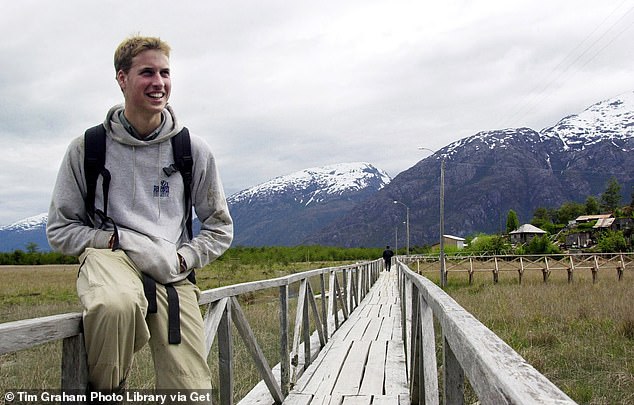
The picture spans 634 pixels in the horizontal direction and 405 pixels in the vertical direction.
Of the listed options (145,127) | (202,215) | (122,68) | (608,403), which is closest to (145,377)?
(202,215)

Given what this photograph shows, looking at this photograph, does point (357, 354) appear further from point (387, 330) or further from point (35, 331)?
point (35, 331)

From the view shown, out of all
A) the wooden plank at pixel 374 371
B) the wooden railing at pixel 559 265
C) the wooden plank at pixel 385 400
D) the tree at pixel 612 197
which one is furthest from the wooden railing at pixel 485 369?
the tree at pixel 612 197

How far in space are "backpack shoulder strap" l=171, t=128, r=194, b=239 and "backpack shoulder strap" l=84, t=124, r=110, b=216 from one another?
10.1 inches

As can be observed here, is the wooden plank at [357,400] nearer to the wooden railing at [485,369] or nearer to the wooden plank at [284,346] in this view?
the wooden plank at [284,346]

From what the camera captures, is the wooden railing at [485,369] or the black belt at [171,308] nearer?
the wooden railing at [485,369]

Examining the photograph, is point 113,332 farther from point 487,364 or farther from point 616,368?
point 616,368

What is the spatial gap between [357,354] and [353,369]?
2.81ft

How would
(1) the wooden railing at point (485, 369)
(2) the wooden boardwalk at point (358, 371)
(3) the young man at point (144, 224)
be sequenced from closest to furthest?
(1) the wooden railing at point (485, 369) < (3) the young man at point (144, 224) < (2) the wooden boardwalk at point (358, 371)

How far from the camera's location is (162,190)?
6.93 feet

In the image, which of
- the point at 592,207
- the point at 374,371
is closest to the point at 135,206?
the point at 374,371

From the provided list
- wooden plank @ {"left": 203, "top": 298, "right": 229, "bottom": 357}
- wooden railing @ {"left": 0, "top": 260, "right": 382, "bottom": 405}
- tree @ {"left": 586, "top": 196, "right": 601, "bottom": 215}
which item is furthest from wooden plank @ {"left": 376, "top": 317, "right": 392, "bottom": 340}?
tree @ {"left": 586, "top": 196, "right": 601, "bottom": 215}

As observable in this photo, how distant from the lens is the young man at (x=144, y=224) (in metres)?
1.83

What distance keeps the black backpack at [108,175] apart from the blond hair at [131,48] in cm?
25

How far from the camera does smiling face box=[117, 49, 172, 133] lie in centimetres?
210
